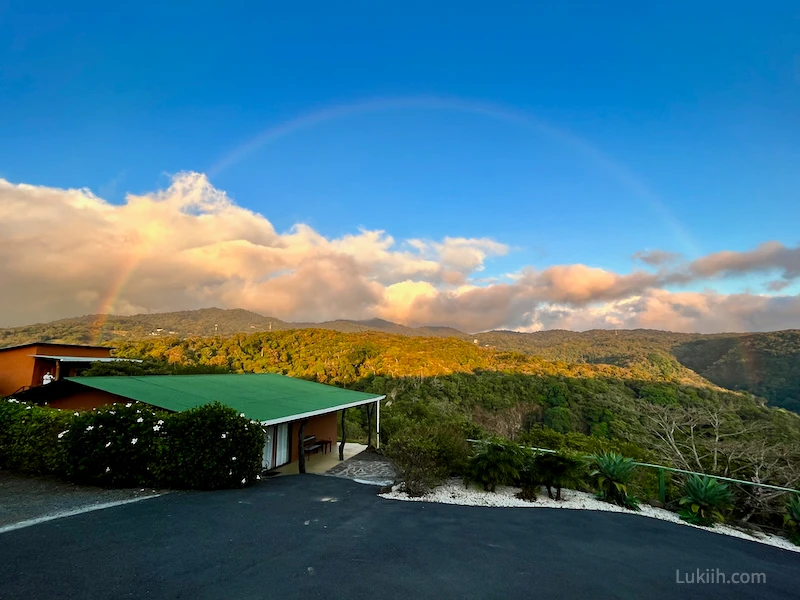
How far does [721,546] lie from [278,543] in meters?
6.31

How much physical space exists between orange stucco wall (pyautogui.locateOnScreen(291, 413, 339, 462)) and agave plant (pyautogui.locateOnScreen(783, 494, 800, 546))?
38.9ft

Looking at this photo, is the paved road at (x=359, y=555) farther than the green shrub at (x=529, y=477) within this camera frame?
No

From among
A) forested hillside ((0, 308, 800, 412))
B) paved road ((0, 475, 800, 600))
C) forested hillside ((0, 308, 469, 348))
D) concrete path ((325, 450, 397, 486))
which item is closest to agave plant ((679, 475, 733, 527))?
paved road ((0, 475, 800, 600))

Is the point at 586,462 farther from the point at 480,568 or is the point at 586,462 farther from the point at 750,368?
the point at 750,368

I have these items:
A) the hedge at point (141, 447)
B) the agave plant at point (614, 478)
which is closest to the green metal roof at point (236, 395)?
the hedge at point (141, 447)

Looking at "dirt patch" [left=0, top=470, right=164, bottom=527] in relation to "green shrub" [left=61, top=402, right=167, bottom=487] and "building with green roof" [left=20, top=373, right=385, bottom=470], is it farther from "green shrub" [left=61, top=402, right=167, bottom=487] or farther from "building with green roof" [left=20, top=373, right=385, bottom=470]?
"building with green roof" [left=20, top=373, right=385, bottom=470]

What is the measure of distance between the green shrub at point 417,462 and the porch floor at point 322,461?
13.5 feet

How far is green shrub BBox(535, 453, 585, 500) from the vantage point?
26.5 feet

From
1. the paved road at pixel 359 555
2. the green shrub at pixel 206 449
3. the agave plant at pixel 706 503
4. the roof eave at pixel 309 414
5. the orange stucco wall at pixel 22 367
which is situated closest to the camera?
the paved road at pixel 359 555

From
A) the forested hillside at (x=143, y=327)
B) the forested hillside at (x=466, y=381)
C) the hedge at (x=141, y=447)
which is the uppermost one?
the forested hillside at (x=143, y=327)

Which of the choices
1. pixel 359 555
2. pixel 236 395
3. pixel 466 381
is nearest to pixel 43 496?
pixel 236 395

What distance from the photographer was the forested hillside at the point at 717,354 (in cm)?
5462

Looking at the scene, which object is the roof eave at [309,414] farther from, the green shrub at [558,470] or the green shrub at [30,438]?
the green shrub at [558,470]

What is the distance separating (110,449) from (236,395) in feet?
13.1
